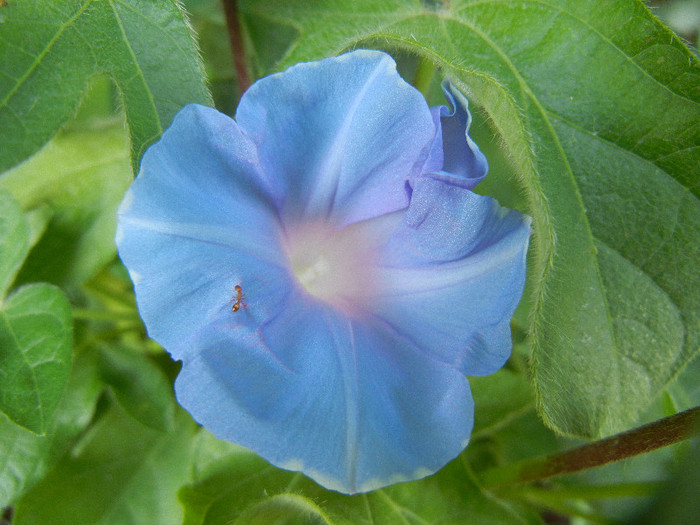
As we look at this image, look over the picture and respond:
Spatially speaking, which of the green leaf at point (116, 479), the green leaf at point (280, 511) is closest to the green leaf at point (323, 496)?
the green leaf at point (280, 511)

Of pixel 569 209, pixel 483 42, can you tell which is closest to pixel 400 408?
pixel 569 209

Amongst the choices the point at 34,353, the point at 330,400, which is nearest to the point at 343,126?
the point at 330,400

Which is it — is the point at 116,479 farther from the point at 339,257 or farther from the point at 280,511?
the point at 339,257

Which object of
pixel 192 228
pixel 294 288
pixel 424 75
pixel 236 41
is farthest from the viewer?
pixel 236 41

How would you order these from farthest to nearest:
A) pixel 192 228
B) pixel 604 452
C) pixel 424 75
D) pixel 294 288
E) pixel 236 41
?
pixel 236 41 → pixel 424 75 → pixel 604 452 → pixel 294 288 → pixel 192 228

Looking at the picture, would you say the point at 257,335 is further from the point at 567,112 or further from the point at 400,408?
the point at 567,112

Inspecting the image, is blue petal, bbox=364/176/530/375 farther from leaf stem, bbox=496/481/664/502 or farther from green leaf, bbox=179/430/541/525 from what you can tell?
leaf stem, bbox=496/481/664/502

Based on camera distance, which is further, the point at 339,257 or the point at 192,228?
the point at 339,257

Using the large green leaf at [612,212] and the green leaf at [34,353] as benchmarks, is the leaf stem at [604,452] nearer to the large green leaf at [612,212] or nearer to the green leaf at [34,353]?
the large green leaf at [612,212]
